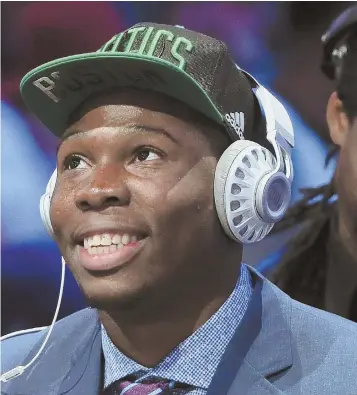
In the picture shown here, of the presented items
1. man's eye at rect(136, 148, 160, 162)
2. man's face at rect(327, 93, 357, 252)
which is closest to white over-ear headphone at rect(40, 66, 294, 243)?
man's eye at rect(136, 148, 160, 162)

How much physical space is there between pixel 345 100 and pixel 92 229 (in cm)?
85

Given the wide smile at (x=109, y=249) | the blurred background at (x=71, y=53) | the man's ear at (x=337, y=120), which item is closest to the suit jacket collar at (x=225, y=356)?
the wide smile at (x=109, y=249)

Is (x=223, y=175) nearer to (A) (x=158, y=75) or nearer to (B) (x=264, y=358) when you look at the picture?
(A) (x=158, y=75)

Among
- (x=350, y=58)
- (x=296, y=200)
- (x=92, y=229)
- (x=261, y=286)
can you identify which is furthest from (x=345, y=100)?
(x=92, y=229)

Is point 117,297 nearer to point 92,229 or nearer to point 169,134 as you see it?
point 92,229

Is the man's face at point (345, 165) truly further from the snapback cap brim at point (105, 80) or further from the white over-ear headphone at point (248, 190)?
the snapback cap brim at point (105, 80)

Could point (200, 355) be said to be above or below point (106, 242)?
below

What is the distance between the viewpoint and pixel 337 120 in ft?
5.19

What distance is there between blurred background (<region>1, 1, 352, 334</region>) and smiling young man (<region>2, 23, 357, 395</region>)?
45 cm

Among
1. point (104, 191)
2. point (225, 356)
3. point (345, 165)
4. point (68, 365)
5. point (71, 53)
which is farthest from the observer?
point (71, 53)

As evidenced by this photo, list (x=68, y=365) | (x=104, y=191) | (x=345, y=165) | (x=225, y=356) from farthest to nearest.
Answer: (x=345, y=165), (x=68, y=365), (x=225, y=356), (x=104, y=191)

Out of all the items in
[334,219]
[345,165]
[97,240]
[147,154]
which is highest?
[147,154]

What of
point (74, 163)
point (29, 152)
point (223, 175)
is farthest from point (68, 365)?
point (29, 152)

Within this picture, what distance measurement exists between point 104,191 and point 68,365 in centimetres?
48
